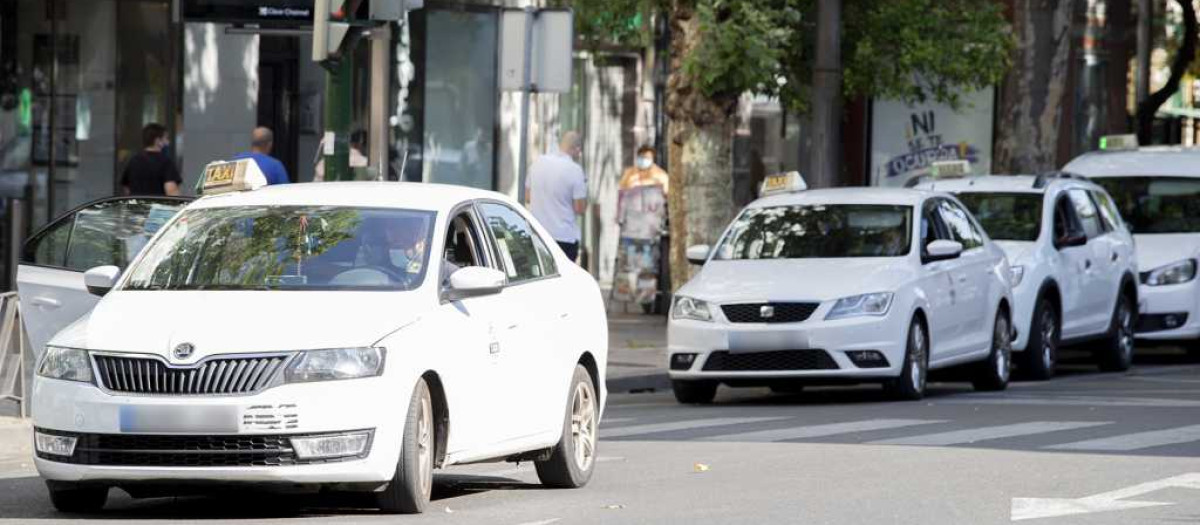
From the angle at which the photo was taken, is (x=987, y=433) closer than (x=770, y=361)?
Yes

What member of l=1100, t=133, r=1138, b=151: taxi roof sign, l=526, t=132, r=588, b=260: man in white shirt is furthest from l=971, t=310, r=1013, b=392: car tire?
l=1100, t=133, r=1138, b=151: taxi roof sign

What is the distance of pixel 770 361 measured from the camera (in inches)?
675

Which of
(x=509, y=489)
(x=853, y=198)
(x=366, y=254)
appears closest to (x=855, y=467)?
(x=509, y=489)

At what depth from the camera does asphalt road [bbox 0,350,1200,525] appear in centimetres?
1038

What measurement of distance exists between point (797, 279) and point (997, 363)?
251cm

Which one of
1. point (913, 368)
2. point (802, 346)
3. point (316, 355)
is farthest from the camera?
point (913, 368)

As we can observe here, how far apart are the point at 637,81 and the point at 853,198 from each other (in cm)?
1349

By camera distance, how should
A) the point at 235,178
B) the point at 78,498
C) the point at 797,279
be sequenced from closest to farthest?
the point at 78,498 → the point at 235,178 → the point at 797,279

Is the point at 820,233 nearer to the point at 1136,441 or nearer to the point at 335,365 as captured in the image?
the point at 1136,441

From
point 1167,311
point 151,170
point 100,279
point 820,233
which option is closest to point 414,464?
point 100,279

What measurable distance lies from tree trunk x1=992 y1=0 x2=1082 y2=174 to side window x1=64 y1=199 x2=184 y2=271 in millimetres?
16604

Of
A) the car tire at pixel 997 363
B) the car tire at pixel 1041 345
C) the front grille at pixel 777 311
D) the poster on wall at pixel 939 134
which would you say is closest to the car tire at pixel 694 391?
the front grille at pixel 777 311

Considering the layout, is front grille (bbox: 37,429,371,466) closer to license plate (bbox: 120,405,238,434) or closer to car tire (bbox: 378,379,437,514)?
license plate (bbox: 120,405,238,434)

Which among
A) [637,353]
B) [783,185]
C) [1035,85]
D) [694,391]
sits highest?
[1035,85]
